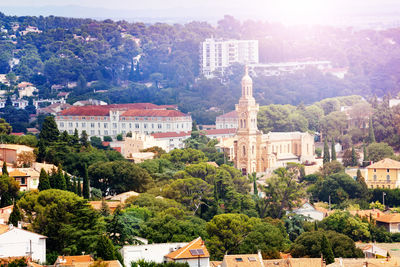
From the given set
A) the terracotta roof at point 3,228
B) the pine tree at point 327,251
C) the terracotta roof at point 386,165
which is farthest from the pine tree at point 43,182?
the terracotta roof at point 386,165

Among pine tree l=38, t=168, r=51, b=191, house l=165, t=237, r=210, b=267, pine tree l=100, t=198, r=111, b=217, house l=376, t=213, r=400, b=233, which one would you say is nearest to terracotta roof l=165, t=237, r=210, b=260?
house l=165, t=237, r=210, b=267

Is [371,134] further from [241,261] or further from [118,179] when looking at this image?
[241,261]

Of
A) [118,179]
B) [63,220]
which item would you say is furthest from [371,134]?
[63,220]

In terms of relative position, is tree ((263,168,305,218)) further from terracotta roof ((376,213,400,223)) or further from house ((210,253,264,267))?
house ((210,253,264,267))

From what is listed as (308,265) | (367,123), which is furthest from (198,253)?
(367,123)

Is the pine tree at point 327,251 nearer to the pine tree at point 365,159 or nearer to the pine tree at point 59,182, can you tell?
the pine tree at point 59,182
